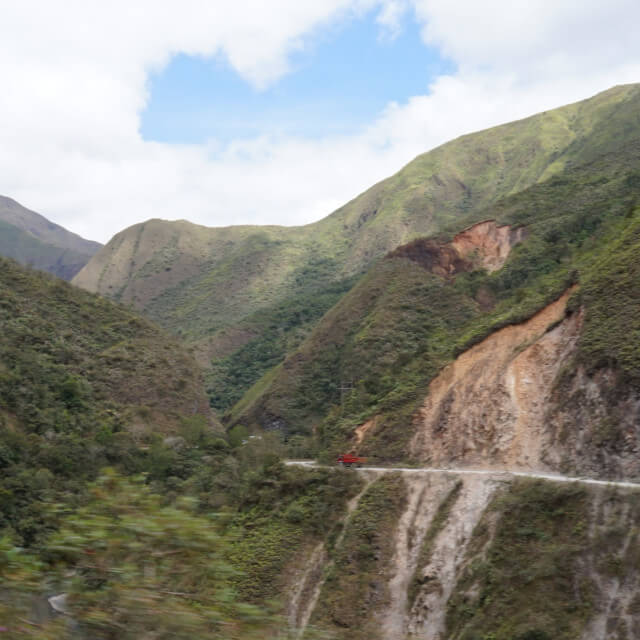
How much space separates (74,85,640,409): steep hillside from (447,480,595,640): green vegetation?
6047 centimetres

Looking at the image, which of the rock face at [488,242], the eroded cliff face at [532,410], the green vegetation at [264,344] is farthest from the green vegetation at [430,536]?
the green vegetation at [264,344]

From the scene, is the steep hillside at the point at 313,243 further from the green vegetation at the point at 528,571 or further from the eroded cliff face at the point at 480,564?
the green vegetation at the point at 528,571

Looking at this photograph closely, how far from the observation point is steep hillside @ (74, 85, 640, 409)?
295 feet

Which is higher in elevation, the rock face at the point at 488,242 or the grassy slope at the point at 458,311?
the rock face at the point at 488,242

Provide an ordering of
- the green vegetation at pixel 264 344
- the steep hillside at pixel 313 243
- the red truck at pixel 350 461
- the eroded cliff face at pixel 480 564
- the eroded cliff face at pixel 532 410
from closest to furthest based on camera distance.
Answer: the eroded cliff face at pixel 480 564, the eroded cliff face at pixel 532 410, the red truck at pixel 350 461, the green vegetation at pixel 264 344, the steep hillside at pixel 313 243

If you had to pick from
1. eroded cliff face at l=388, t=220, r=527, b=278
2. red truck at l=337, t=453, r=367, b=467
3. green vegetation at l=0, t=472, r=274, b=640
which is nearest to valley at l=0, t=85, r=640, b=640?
green vegetation at l=0, t=472, r=274, b=640

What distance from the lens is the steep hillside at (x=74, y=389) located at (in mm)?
30609

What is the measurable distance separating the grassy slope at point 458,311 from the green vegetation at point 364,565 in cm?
423

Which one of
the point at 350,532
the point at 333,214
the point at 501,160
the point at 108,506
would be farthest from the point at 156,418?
the point at 333,214

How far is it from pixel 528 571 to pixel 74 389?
29.3 metres

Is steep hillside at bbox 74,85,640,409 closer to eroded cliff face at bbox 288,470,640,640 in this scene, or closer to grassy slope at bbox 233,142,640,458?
grassy slope at bbox 233,142,640,458

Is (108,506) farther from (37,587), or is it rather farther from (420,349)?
(420,349)

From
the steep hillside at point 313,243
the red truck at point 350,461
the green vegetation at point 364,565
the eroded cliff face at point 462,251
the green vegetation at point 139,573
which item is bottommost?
the green vegetation at point 364,565

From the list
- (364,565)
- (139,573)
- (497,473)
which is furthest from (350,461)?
(139,573)
